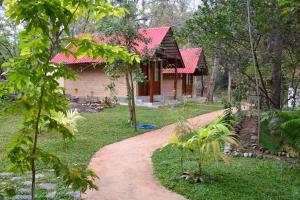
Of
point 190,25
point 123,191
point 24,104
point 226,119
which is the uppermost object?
point 190,25

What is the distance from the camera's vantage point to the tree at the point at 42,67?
215cm

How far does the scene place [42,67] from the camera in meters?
2.29

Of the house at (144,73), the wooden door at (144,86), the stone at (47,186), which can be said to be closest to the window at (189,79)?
the house at (144,73)

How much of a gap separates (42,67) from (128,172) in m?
4.60

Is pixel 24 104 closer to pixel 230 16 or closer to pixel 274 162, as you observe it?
pixel 274 162

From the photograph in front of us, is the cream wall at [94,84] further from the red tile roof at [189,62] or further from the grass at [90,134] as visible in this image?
the red tile roof at [189,62]

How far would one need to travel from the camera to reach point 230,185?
5.57m

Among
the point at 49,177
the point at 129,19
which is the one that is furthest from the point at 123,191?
the point at 129,19

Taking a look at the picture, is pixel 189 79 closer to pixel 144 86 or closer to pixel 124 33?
pixel 144 86

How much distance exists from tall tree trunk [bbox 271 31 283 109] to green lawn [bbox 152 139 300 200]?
129 inches

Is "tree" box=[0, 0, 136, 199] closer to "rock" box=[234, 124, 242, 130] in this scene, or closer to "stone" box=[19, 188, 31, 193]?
"stone" box=[19, 188, 31, 193]

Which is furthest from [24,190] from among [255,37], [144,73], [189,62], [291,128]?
[189,62]

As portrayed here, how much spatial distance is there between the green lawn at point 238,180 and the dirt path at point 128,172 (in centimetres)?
23

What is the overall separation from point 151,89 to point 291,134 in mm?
13753
